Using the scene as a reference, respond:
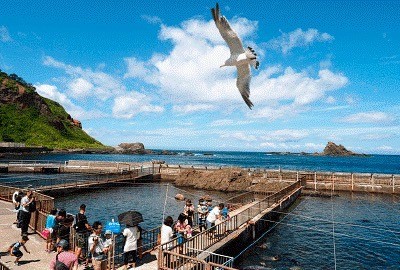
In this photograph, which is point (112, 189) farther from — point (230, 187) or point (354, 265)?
point (354, 265)

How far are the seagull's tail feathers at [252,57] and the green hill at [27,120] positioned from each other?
134067 mm

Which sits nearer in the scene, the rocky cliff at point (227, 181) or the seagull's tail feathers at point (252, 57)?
the seagull's tail feathers at point (252, 57)

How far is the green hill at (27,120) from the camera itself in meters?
127

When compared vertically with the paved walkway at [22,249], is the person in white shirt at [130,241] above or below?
above

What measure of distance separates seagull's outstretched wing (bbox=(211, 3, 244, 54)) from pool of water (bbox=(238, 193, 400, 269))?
37.2 feet

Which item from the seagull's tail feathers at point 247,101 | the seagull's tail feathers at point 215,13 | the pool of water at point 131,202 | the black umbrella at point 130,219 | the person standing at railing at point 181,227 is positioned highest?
the seagull's tail feathers at point 215,13

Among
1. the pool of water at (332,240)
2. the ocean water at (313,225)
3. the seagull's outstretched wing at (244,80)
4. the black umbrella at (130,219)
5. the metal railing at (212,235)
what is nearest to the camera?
the seagull's outstretched wing at (244,80)

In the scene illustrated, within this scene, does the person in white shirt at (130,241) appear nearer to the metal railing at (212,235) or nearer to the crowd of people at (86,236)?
the crowd of people at (86,236)

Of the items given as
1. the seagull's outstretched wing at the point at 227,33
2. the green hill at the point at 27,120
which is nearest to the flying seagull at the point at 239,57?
the seagull's outstretched wing at the point at 227,33

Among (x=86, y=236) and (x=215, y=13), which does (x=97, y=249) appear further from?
(x=215, y=13)

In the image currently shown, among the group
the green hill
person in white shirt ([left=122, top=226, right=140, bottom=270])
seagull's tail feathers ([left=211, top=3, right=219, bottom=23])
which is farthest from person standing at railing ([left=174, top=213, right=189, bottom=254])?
the green hill

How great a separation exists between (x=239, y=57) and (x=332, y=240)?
17420 mm

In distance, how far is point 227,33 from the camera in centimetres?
785

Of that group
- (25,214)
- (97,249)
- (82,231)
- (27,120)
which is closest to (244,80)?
(97,249)
